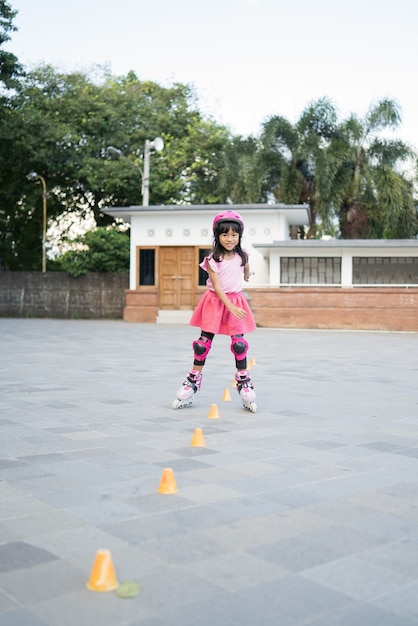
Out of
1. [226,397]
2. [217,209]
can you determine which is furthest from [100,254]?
[226,397]

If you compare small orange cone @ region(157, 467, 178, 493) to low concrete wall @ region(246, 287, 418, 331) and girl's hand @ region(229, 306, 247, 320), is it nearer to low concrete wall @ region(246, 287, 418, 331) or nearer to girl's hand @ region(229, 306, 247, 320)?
girl's hand @ region(229, 306, 247, 320)

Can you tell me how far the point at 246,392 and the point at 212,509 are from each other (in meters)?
3.27

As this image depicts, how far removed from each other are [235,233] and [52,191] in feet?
101

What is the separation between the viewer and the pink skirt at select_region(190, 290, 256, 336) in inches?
273

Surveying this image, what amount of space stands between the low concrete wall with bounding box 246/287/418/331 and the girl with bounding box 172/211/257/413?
58.4 ft

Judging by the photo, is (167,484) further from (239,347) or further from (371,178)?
(371,178)

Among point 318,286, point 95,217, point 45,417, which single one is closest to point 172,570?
point 45,417

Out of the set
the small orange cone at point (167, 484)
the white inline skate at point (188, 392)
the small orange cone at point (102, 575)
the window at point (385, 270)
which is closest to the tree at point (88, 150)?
the window at point (385, 270)

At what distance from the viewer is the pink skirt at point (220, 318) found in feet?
22.7

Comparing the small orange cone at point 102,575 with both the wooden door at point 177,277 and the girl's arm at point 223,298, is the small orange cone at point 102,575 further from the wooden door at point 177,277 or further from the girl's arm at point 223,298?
the wooden door at point 177,277

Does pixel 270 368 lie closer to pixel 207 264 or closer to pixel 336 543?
pixel 207 264

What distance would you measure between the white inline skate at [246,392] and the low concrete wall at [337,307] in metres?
17.9

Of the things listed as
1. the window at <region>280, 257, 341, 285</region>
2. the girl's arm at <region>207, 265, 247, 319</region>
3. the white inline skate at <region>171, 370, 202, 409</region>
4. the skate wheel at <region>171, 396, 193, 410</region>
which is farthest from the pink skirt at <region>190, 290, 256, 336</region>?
the window at <region>280, 257, 341, 285</region>

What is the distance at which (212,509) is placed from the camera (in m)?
3.56
